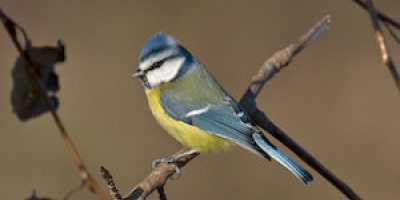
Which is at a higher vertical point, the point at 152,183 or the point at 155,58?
the point at 155,58

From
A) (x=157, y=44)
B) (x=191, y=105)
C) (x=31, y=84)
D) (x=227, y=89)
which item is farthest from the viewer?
(x=227, y=89)

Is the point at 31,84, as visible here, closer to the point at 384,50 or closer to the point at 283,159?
the point at 384,50

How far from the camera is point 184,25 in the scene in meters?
4.66

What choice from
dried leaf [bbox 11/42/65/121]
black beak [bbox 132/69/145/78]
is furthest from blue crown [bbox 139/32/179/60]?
dried leaf [bbox 11/42/65/121]

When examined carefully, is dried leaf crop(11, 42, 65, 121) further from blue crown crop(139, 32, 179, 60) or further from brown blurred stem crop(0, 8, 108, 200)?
blue crown crop(139, 32, 179, 60)

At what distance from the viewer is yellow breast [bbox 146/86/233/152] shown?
1.87m

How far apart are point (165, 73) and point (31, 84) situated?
4.61ft

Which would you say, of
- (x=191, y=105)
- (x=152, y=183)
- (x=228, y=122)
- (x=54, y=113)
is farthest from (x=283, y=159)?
(x=54, y=113)

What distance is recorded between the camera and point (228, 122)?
6.29 feet

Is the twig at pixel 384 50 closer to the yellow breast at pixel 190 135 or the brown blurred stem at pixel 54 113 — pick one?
the brown blurred stem at pixel 54 113

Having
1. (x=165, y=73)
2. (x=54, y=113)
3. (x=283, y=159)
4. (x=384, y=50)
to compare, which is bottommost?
(x=283, y=159)

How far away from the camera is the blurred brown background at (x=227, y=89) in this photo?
12.4 feet

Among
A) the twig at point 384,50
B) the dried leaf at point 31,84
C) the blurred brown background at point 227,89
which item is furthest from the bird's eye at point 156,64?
the blurred brown background at point 227,89

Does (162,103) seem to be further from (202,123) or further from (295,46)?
(295,46)
